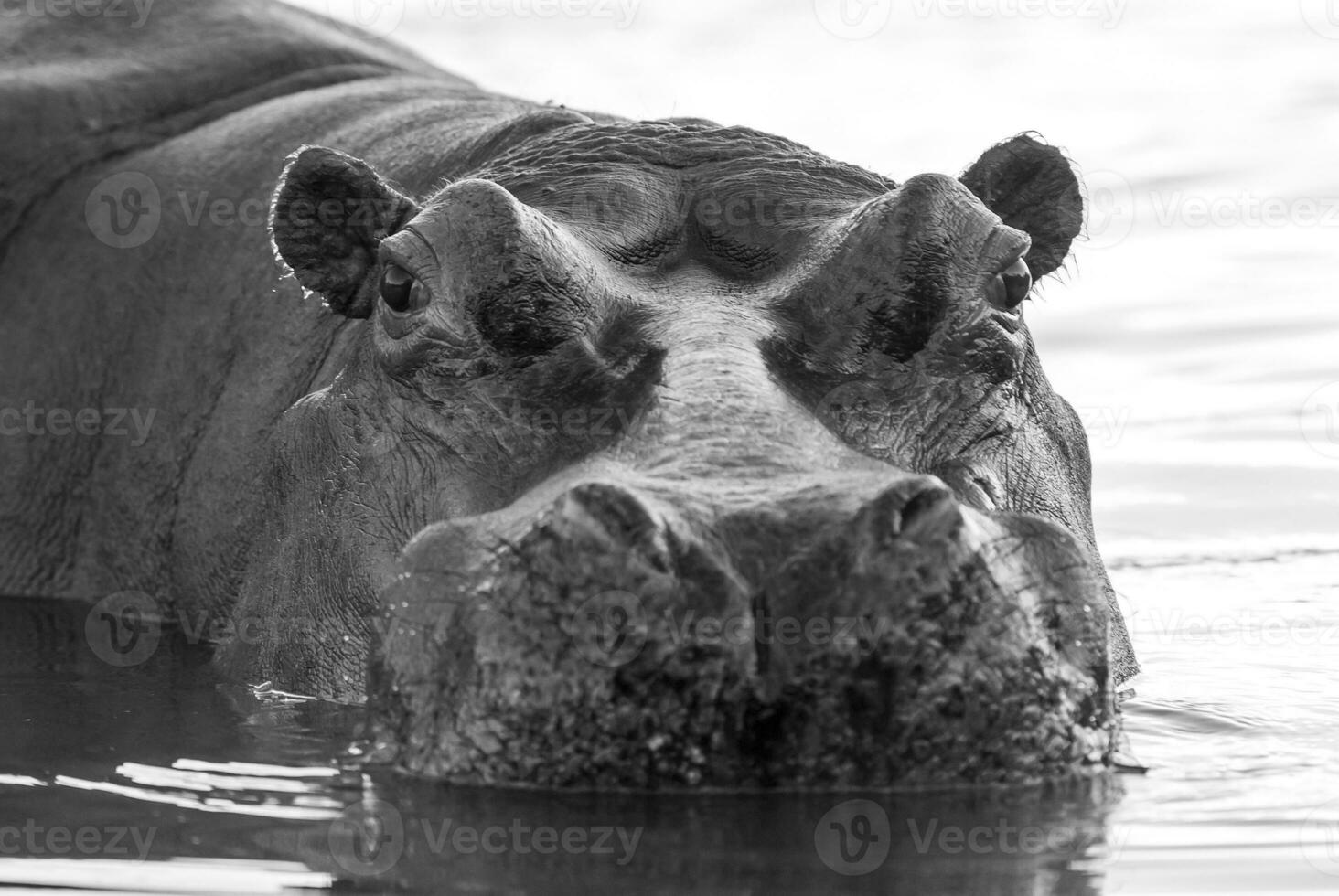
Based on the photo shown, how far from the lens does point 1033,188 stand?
19.4 ft

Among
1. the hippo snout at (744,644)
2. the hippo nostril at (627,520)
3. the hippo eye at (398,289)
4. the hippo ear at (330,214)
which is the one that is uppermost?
the hippo ear at (330,214)

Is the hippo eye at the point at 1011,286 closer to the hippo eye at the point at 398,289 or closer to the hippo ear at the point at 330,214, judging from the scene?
the hippo eye at the point at 398,289

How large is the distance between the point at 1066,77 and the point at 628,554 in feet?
51.0

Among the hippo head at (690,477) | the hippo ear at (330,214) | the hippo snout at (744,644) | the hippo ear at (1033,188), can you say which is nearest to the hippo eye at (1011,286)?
the hippo head at (690,477)

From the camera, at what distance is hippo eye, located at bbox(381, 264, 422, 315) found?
5.11 metres

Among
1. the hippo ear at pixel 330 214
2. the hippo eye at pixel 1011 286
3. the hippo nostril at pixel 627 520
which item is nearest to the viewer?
the hippo nostril at pixel 627 520

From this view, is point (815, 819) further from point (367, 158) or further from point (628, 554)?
point (367, 158)

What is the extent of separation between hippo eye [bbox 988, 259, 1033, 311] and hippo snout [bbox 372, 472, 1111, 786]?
48.1 inches

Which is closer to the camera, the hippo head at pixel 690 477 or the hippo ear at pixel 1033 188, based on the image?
the hippo head at pixel 690 477

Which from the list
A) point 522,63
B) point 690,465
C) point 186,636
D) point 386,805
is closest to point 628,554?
point 690,465

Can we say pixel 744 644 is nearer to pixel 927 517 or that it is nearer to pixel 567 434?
pixel 927 517

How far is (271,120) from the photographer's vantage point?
7.82m

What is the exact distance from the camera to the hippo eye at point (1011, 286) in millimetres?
5101

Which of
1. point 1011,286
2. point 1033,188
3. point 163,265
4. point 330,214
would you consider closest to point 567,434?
point 1011,286
